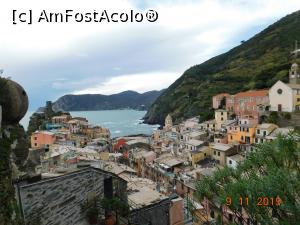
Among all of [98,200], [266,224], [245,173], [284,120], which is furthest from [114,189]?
[284,120]

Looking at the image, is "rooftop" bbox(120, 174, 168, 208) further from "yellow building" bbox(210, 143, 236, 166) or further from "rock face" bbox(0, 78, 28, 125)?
"yellow building" bbox(210, 143, 236, 166)

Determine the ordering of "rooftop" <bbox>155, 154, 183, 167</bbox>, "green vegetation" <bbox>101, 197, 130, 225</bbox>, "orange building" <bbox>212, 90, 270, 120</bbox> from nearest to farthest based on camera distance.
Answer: "green vegetation" <bbox>101, 197, 130, 225</bbox>, "rooftop" <bbox>155, 154, 183, 167</bbox>, "orange building" <bbox>212, 90, 270, 120</bbox>

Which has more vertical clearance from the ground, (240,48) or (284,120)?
(240,48)

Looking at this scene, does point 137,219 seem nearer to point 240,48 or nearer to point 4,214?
point 4,214

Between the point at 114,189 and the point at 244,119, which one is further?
the point at 244,119

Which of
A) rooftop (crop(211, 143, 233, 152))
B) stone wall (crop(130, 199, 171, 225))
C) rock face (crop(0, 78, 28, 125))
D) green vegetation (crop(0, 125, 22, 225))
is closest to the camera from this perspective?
green vegetation (crop(0, 125, 22, 225))
